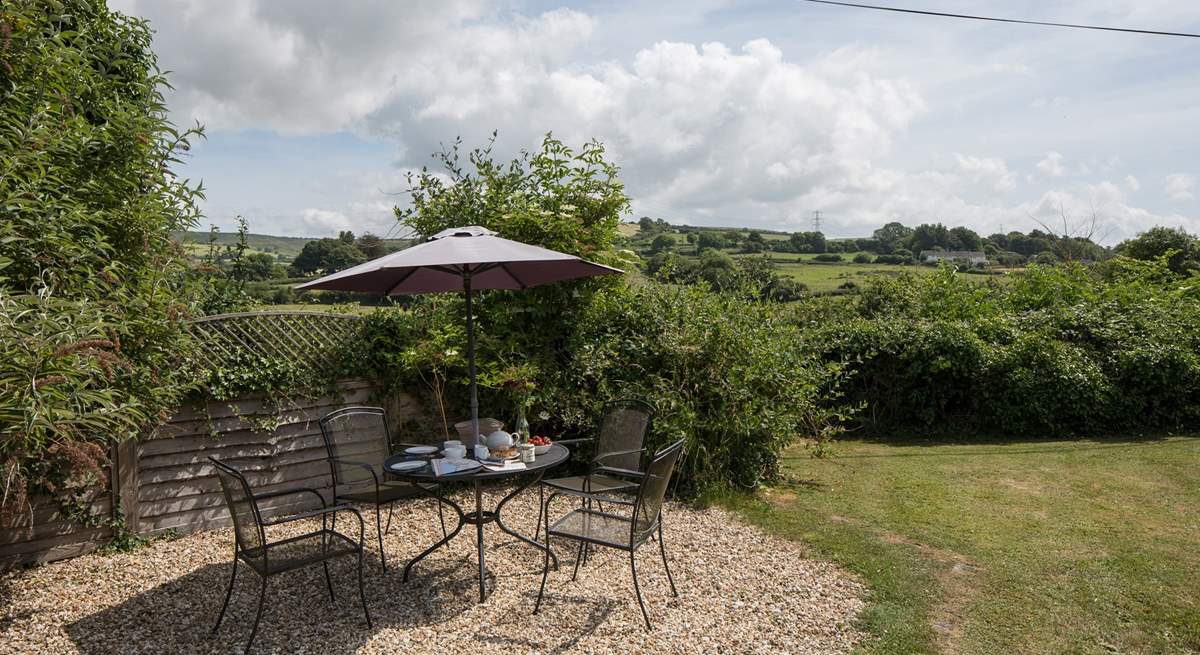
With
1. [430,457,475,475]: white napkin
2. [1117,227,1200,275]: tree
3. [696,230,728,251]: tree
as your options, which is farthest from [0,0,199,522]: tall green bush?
[696,230,728,251]: tree

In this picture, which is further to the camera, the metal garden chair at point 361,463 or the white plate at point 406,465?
the metal garden chair at point 361,463

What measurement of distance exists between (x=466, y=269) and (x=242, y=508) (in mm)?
1872

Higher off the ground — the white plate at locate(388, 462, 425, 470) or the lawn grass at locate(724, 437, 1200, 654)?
the white plate at locate(388, 462, 425, 470)

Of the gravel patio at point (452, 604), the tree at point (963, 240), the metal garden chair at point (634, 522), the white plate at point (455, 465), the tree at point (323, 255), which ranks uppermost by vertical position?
the tree at point (963, 240)

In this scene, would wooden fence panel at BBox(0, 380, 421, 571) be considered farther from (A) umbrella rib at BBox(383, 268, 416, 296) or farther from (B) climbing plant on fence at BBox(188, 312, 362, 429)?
(A) umbrella rib at BBox(383, 268, 416, 296)

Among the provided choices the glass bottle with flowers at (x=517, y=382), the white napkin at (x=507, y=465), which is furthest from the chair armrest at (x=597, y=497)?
the glass bottle with flowers at (x=517, y=382)

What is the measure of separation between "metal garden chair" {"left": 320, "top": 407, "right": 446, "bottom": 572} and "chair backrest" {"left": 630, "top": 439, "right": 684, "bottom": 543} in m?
1.46

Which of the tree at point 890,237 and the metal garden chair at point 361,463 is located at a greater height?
the tree at point 890,237

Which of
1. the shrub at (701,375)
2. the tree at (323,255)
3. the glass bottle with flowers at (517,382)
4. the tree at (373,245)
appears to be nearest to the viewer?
the glass bottle with flowers at (517,382)

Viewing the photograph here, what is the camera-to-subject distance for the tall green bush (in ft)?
11.0

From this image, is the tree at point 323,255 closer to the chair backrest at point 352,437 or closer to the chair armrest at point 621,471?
the chair backrest at point 352,437

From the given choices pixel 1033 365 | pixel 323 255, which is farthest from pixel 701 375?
pixel 323 255

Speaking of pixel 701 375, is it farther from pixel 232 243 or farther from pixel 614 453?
pixel 232 243

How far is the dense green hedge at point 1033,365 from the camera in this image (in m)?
8.16
